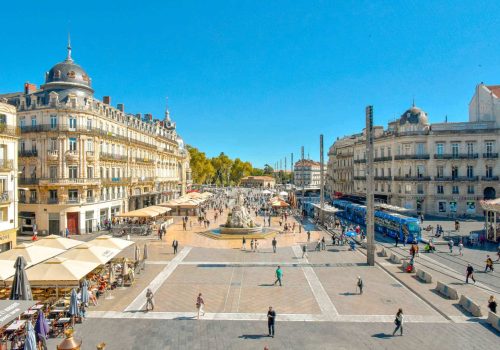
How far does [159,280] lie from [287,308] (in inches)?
320

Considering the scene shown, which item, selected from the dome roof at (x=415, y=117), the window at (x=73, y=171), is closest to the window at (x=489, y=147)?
the dome roof at (x=415, y=117)

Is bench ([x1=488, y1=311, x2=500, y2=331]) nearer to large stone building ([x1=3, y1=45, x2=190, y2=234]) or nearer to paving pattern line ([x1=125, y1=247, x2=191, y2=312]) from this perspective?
paving pattern line ([x1=125, y1=247, x2=191, y2=312])

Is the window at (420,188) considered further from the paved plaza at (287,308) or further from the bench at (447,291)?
the bench at (447,291)

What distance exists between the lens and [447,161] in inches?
1967

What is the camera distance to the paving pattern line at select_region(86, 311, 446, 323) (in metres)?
14.9

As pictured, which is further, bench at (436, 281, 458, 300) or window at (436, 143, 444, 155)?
window at (436, 143, 444, 155)

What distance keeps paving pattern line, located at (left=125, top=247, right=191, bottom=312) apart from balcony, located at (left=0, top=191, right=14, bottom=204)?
39.4 ft

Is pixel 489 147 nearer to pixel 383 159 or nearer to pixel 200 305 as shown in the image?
pixel 383 159

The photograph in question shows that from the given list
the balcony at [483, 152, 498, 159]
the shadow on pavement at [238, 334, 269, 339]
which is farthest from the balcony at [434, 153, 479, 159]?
the shadow on pavement at [238, 334, 269, 339]

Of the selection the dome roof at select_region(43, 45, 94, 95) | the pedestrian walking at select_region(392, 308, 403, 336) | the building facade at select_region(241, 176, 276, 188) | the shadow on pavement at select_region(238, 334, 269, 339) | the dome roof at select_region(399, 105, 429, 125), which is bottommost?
the shadow on pavement at select_region(238, 334, 269, 339)

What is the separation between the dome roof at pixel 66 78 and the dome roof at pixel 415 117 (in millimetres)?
43856

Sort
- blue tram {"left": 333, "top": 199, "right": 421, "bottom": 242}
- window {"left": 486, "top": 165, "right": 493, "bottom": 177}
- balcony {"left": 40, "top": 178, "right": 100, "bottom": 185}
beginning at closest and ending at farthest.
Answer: blue tram {"left": 333, "top": 199, "right": 421, "bottom": 242} < balcony {"left": 40, "top": 178, "right": 100, "bottom": 185} < window {"left": 486, "top": 165, "right": 493, "bottom": 177}

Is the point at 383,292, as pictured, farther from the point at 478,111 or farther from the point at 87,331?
the point at 478,111

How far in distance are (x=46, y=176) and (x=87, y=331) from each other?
2746cm
